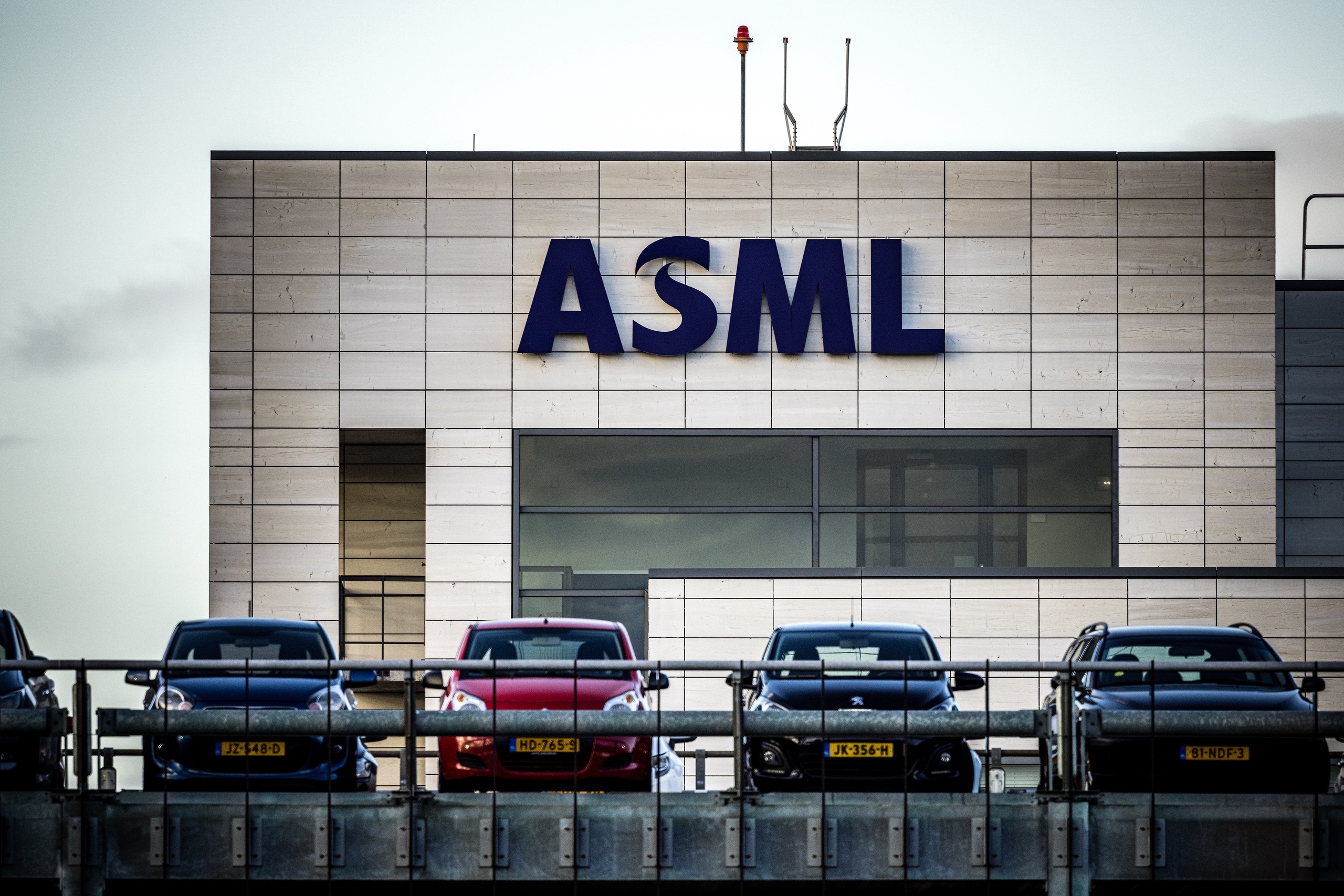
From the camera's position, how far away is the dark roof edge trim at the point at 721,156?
77.2ft

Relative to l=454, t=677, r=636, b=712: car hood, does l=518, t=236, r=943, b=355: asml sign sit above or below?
above

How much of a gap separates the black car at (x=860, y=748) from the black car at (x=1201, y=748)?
0.81 metres

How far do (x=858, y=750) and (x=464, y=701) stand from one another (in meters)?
3.26

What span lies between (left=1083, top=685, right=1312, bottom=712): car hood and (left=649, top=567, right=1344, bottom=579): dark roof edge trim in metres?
9.47

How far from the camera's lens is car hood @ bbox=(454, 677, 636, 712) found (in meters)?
11.9

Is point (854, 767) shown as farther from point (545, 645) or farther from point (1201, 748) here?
point (545, 645)

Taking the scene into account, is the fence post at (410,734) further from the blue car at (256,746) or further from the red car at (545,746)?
the red car at (545,746)

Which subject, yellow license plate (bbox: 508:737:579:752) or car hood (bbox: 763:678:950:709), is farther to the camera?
car hood (bbox: 763:678:950:709)

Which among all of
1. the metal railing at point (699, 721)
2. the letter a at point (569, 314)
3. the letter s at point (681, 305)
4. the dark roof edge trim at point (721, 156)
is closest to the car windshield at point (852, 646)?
the metal railing at point (699, 721)

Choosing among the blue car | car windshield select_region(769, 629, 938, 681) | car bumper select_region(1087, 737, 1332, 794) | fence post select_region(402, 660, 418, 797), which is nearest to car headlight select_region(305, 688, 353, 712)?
the blue car

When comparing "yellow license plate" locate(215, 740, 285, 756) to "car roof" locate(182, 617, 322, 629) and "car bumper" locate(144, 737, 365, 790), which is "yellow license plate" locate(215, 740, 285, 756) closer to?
"car bumper" locate(144, 737, 365, 790)

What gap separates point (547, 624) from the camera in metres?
14.1

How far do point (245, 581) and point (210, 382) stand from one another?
3.20 metres

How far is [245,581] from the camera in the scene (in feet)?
76.5
